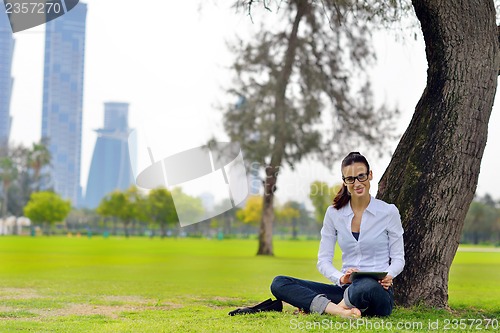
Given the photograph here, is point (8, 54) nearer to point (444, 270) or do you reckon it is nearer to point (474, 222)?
point (474, 222)

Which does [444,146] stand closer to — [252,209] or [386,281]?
[386,281]

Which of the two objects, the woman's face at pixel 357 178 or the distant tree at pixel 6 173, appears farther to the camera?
the distant tree at pixel 6 173

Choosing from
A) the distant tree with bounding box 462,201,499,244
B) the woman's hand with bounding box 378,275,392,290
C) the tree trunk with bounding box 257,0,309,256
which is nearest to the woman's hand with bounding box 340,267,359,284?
the woman's hand with bounding box 378,275,392,290

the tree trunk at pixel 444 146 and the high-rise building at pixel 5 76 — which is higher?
the high-rise building at pixel 5 76

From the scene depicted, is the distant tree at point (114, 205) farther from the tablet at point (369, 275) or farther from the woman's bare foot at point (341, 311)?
the tablet at point (369, 275)

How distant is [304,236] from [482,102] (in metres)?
67.8

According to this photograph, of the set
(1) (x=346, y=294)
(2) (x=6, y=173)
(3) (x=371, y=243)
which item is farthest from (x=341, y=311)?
(2) (x=6, y=173)

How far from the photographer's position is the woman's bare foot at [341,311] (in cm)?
548

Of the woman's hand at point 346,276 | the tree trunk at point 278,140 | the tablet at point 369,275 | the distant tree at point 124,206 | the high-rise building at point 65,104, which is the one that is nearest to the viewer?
the tablet at point 369,275

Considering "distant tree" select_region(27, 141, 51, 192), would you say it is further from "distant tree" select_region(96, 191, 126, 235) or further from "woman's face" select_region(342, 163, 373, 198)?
"woman's face" select_region(342, 163, 373, 198)

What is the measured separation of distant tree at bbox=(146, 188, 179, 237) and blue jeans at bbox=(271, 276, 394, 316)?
67551mm

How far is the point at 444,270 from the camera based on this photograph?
22.9 feet

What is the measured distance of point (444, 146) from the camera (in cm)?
695

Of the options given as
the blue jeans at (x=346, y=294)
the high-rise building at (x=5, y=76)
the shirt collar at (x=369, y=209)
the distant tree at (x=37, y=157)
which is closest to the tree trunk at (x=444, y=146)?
the blue jeans at (x=346, y=294)
